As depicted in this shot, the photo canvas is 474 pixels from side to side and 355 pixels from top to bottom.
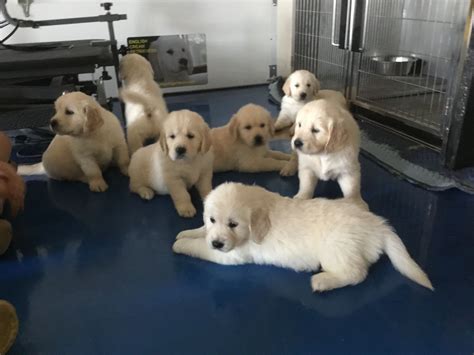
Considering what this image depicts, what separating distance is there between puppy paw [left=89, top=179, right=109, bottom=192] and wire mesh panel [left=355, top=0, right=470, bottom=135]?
7.30ft

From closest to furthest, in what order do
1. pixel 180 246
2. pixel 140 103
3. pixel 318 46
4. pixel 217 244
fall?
1. pixel 217 244
2. pixel 180 246
3. pixel 140 103
4. pixel 318 46

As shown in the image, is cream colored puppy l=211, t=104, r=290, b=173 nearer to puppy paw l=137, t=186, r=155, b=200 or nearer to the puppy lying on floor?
puppy paw l=137, t=186, r=155, b=200

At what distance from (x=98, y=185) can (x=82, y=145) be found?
0.25m

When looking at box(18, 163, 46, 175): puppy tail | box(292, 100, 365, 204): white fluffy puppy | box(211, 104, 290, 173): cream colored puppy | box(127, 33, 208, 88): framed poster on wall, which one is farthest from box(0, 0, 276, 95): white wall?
box(292, 100, 365, 204): white fluffy puppy

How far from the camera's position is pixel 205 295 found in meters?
1.71

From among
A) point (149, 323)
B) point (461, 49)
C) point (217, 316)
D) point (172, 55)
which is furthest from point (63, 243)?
point (172, 55)

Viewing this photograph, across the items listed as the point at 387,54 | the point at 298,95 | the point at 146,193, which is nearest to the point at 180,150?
the point at 146,193

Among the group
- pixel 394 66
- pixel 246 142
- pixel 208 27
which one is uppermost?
pixel 208 27

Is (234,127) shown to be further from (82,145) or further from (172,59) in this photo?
(172,59)

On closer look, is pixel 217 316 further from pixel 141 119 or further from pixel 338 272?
pixel 141 119

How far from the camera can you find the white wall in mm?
4125

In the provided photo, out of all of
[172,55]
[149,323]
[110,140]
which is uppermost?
[172,55]

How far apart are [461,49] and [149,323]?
87.3 inches

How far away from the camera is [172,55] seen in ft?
14.6
